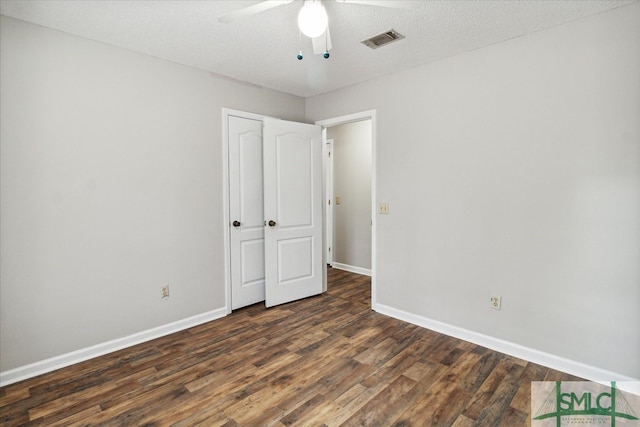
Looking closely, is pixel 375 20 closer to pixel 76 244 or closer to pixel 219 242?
pixel 219 242

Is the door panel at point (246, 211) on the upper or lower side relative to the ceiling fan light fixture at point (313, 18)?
lower

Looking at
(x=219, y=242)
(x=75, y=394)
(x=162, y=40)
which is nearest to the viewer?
(x=75, y=394)

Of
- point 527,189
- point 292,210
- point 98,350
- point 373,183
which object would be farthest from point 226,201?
point 527,189

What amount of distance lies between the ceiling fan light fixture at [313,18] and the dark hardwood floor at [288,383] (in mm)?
2119

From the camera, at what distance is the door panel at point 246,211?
3488 millimetres

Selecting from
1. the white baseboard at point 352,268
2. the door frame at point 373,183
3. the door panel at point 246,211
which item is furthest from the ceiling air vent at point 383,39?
the white baseboard at point 352,268

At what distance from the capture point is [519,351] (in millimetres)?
2576

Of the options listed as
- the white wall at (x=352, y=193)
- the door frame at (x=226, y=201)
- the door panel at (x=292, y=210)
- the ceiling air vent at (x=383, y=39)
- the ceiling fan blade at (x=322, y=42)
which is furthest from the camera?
the white wall at (x=352, y=193)

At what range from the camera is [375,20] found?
89.3 inches

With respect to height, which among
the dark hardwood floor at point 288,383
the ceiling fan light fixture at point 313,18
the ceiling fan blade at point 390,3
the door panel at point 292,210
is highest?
the ceiling fan blade at point 390,3

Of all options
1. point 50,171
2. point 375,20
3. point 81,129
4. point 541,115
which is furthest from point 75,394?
point 541,115

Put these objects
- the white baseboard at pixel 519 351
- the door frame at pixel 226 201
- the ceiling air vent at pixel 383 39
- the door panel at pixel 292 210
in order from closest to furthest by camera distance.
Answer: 1. the white baseboard at pixel 519 351
2. the ceiling air vent at pixel 383 39
3. the door frame at pixel 226 201
4. the door panel at pixel 292 210

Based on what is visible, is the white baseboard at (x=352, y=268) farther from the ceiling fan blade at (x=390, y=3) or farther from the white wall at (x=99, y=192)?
the ceiling fan blade at (x=390, y=3)

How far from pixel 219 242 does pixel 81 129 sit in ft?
4.93
